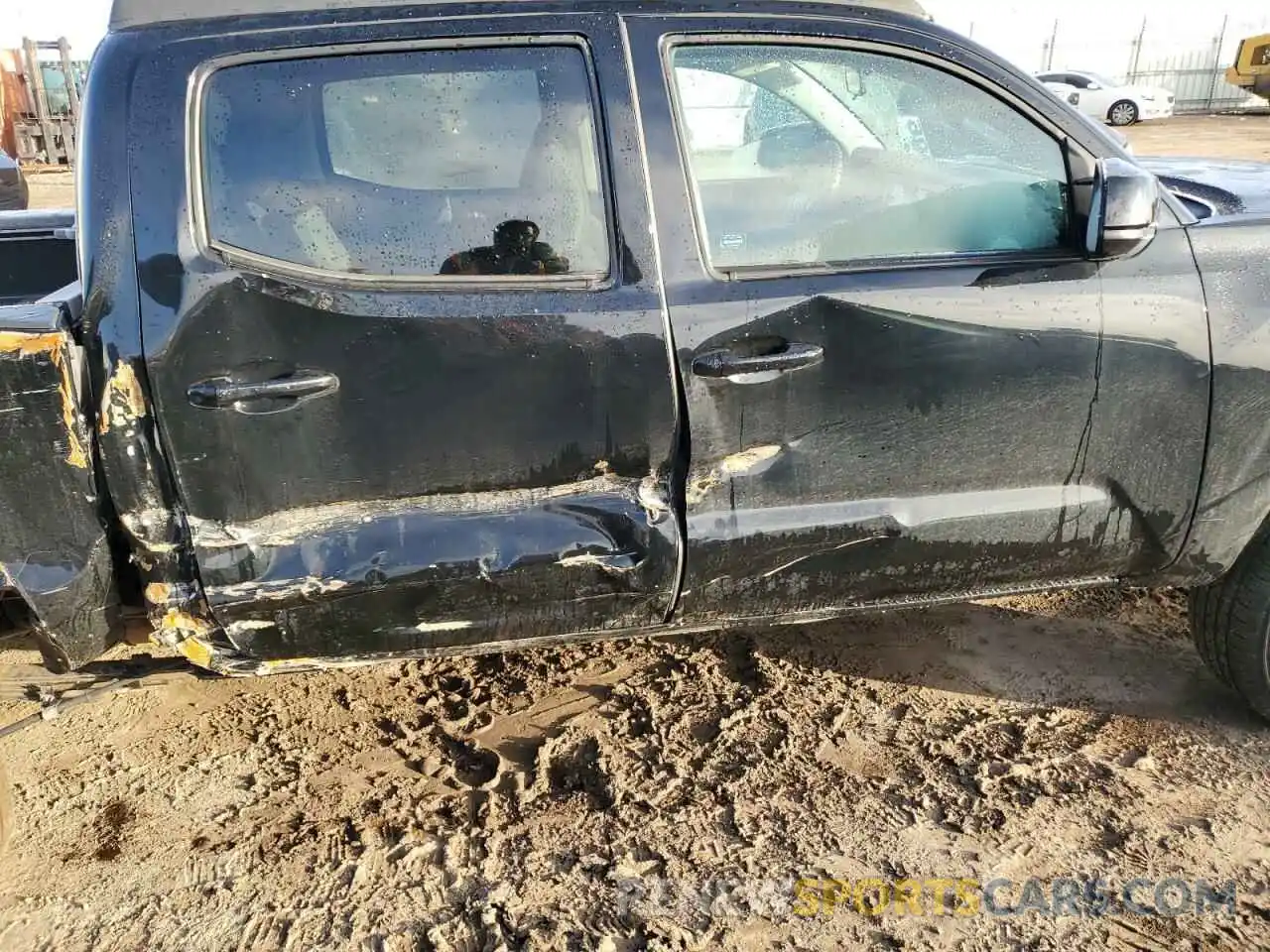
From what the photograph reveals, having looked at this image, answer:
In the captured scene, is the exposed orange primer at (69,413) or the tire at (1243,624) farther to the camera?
the tire at (1243,624)

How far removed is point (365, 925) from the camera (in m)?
2.12

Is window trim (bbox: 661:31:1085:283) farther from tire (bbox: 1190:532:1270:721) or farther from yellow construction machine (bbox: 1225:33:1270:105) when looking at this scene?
yellow construction machine (bbox: 1225:33:1270:105)

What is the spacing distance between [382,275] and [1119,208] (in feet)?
5.38

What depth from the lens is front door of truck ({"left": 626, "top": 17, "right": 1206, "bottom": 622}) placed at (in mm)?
2139

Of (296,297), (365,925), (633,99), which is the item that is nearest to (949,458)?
(633,99)

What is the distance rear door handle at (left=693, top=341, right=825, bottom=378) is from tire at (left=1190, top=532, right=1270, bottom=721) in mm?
1370

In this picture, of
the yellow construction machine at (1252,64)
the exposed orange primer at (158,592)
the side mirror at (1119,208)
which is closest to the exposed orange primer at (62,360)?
the exposed orange primer at (158,592)

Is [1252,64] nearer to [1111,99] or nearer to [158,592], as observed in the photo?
[1111,99]

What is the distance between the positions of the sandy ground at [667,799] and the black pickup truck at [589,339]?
513 mm

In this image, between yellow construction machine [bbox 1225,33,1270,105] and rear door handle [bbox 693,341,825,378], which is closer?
rear door handle [bbox 693,341,825,378]

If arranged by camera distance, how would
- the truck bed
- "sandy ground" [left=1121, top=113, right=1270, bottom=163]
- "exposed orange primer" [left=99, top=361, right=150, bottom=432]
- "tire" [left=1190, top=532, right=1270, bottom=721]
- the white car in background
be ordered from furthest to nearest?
the white car in background < "sandy ground" [left=1121, top=113, right=1270, bottom=163] < the truck bed < "tire" [left=1190, top=532, right=1270, bottom=721] < "exposed orange primer" [left=99, top=361, right=150, bottom=432]

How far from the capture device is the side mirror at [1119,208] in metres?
2.10

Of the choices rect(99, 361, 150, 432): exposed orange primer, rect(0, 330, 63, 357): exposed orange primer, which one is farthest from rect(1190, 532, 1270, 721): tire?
rect(0, 330, 63, 357): exposed orange primer

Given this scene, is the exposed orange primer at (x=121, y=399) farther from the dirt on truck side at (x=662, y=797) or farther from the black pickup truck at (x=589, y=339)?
the dirt on truck side at (x=662, y=797)
